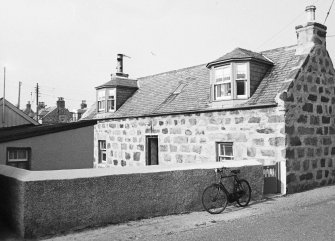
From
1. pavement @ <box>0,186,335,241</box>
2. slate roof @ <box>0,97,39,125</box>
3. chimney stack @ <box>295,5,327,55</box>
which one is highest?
chimney stack @ <box>295,5,327,55</box>

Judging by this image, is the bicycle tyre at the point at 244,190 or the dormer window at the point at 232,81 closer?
the bicycle tyre at the point at 244,190

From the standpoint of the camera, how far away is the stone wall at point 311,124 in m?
12.0

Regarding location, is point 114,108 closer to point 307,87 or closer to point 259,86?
point 259,86

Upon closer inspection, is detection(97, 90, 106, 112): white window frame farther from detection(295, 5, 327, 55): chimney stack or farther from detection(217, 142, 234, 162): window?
detection(295, 5, 327, 55): chimney stack

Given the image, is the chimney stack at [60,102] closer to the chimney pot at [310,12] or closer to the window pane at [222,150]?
the window pane at [222,150]

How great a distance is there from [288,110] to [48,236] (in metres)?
9.11

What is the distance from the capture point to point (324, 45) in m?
13.8

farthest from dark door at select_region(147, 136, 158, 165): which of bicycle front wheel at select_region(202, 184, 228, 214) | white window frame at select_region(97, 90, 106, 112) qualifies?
bicycle front wheel at select_region(202, 184, 228, 214)

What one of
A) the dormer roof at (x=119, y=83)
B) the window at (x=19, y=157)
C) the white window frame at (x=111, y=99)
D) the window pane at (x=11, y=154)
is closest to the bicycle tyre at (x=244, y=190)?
the window at (x=19, y=157)

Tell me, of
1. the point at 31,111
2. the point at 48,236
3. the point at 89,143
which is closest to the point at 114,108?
the point at 89,143

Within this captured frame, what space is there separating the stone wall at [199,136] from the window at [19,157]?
278 inches

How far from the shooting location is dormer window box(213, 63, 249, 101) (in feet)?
45.1

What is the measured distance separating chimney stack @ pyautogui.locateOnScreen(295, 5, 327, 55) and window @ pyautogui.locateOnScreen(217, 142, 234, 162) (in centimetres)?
490

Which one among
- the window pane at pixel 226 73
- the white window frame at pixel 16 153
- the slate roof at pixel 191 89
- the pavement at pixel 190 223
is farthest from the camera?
the window pane at pixel 226 73
